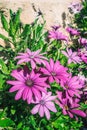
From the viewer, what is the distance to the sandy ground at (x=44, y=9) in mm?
4391

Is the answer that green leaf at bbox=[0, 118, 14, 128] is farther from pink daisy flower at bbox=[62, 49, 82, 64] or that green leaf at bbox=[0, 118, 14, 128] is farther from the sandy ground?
the sandy ground

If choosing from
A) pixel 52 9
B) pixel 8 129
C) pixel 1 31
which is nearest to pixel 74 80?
pixel 8 129

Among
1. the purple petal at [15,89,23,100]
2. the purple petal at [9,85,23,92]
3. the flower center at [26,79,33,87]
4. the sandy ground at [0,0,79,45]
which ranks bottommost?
the purple petal at [15,89,23,100]

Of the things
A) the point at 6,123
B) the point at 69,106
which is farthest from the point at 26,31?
the point at 6,123

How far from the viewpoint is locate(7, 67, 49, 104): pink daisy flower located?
Result: 2.33 metres

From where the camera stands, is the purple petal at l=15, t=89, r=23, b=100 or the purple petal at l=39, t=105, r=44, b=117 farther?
the purple petal at l=39, t=105, r=44, b=117

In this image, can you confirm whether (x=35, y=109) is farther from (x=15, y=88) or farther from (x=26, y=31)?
(x=26, y=31)

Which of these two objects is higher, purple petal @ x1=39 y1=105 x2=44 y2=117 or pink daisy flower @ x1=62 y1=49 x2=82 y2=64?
pink daisy flower @ x1=62 y1=49 x2=82 y2=64

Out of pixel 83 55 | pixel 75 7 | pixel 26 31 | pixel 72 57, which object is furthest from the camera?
pixel 75 7

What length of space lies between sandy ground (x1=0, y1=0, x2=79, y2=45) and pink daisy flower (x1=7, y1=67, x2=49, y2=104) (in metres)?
1.88

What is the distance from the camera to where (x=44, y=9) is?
4762mm

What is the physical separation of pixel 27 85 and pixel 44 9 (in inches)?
101

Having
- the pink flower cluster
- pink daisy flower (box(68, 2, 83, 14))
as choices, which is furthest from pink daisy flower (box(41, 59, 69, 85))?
pink daisy flower (box(68, 2, 83, 14))

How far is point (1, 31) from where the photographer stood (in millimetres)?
3955
